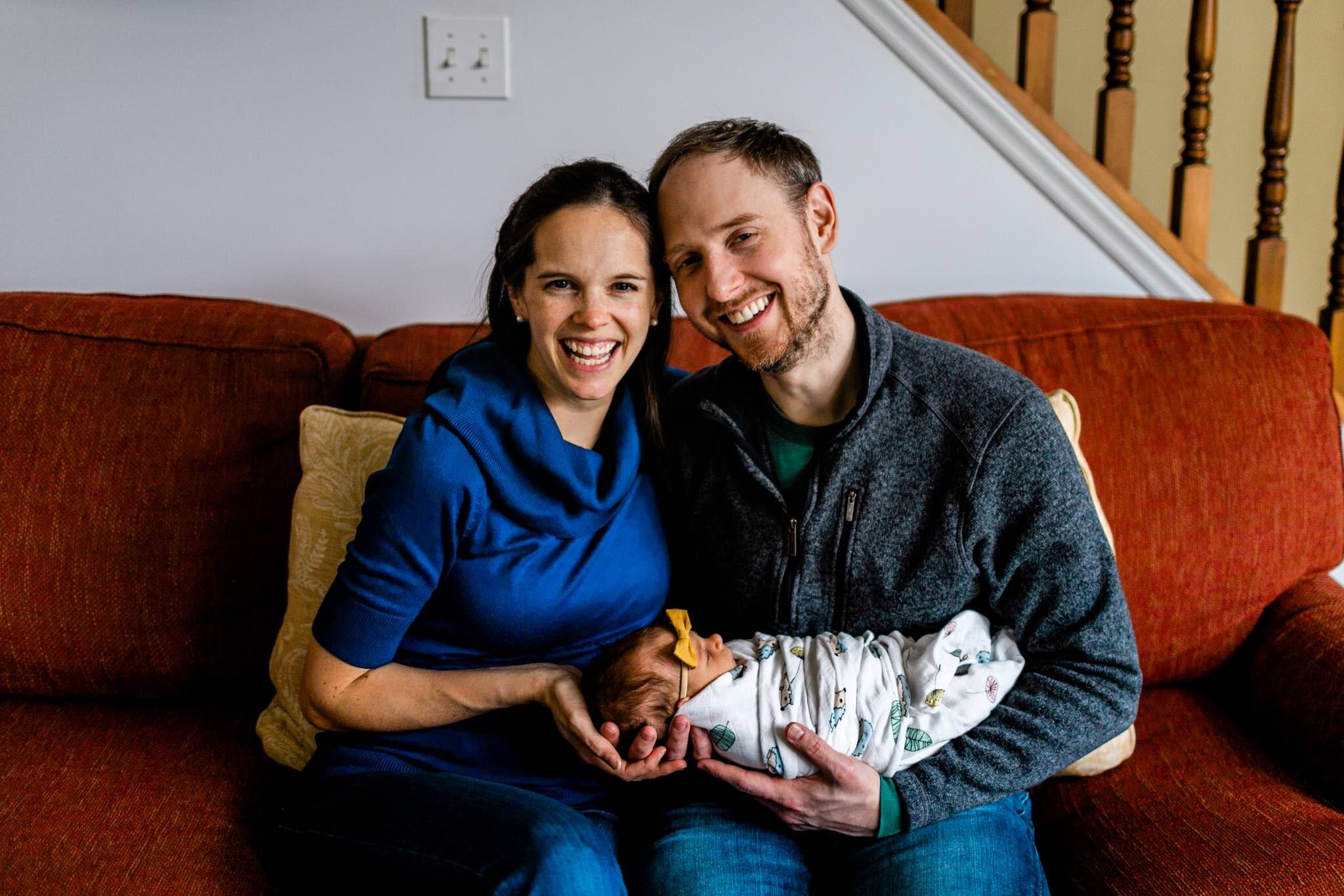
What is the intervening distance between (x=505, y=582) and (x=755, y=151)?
60 cm

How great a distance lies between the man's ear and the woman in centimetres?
20

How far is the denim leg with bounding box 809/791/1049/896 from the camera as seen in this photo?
1.09 meters

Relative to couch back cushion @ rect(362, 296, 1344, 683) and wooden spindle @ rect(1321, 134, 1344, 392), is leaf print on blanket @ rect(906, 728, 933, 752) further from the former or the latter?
wooden spindle @ rect(1321, 134, 1344, 392)

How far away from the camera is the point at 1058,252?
191 centimetres

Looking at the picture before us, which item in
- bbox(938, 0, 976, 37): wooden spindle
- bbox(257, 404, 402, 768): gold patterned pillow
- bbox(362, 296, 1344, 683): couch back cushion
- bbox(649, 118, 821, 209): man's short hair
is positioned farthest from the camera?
bbox(938, 0, 976, 37): wooden spindle

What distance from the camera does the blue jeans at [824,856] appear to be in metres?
1.10

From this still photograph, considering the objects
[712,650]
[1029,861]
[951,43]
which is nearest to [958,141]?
[951,43]

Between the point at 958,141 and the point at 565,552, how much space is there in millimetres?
1146

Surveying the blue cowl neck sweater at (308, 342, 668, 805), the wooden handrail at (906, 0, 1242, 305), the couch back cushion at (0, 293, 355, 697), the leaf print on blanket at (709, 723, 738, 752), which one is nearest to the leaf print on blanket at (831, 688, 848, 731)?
the leaf print on blanket at (709, 723, 738, 752)

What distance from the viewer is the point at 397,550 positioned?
111 cm

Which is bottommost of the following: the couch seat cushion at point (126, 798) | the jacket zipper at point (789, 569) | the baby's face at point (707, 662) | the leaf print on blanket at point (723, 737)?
the couch seat cushion at point (126, 798)

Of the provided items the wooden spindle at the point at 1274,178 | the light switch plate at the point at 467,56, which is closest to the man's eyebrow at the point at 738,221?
the light switch plate at the point at 467,56

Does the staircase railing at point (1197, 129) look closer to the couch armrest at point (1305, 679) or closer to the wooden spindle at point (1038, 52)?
the wooden spindle at point (1038, 52)

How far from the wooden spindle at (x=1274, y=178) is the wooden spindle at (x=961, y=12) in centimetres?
56
